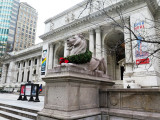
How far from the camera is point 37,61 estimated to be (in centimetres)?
4153

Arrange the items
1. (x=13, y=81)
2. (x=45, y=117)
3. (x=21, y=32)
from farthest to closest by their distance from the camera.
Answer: (x=21, y=32)
(x=13, y=81)
(x=45, y=117)

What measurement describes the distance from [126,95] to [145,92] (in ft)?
2.06

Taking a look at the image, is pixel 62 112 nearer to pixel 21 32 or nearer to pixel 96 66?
pixel 96 66

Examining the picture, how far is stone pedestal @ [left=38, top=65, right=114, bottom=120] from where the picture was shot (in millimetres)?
3971

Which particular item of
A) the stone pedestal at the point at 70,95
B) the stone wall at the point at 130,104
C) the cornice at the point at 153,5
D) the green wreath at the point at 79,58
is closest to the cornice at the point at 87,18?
the cornice at the point at 153,5

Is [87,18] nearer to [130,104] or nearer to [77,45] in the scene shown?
[77,45]

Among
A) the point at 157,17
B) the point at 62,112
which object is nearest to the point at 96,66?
the point at 62,112

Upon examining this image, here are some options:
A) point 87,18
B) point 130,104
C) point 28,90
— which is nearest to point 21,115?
point 130,104

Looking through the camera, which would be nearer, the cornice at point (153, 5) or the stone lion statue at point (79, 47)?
the stone lion statue at point (79, 47)

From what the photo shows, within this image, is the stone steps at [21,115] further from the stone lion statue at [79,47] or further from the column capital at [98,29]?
the column capital at [98,29]

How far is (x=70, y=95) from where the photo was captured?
4004 mm

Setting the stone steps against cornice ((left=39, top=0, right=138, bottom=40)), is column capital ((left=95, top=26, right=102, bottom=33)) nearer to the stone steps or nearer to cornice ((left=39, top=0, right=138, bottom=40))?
cornice ((left=39, top=0, right=138, bottom=40))

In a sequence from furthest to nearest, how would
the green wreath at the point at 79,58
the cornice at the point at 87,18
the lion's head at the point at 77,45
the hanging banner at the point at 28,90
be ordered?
the cornice at the point at 87,18
the hanging banner at the point at 28,90
the lion's head at the point at 77,45
the green wreath at the point at 79,58

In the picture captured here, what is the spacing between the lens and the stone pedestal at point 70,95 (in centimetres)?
397
